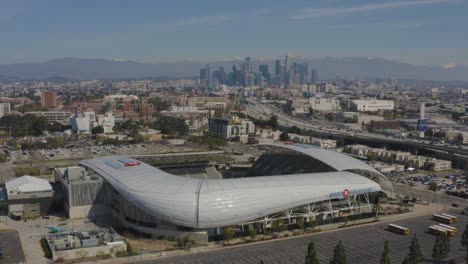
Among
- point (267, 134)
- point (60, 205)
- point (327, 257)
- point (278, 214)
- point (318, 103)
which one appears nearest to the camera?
point (327, 257)

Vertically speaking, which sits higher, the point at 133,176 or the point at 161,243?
the point at 133,176

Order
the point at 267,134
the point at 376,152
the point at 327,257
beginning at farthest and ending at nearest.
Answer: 1. the point at 267,134
2. the point at 376,152
3. the point at 327,257

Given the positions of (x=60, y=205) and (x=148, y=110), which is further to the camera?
(x=148, y=110)

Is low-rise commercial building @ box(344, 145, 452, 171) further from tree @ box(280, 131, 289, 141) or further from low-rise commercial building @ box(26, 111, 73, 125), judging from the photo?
low-rise commercial building @ box(26, 111, 73, 125)

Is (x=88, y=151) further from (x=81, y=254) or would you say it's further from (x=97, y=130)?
(x=81, y=254)

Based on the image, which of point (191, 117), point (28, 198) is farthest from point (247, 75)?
point (28, 198)

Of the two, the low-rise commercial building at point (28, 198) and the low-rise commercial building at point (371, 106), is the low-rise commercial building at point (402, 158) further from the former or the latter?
the low-rise commercial building at point (371, 106)

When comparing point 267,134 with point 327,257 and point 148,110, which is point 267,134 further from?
point 327,257

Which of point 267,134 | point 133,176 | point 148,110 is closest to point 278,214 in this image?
point 133,176

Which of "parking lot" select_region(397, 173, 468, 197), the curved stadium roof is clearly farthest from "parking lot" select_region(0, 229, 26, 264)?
"parking lot" select_region(397, 173, 468, 197)
